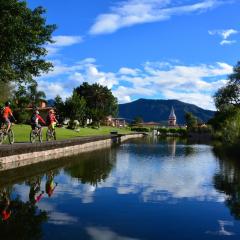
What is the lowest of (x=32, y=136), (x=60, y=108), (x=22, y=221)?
(x=22, y=221)

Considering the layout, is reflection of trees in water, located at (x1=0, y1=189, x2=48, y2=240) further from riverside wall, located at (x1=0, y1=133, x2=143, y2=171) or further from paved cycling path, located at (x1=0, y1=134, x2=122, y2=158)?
paved cycling path, located at (x1=0, y1=134, x2=122, y2=158)

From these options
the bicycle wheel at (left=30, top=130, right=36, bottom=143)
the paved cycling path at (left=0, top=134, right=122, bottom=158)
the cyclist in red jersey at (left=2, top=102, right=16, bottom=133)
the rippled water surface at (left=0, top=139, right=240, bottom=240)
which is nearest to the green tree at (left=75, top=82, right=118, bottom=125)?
the paved cycling path at (left=0, top=134, right=122, bottom=158)

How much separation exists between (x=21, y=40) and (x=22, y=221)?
2801 centimetres

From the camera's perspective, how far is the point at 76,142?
40.4 m

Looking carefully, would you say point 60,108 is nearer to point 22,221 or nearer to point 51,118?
point 51,118

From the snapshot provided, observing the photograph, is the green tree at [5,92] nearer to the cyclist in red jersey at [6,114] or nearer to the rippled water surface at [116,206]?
the cyclist in red jersey at [6,114]

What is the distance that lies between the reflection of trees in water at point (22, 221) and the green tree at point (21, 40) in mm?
23466

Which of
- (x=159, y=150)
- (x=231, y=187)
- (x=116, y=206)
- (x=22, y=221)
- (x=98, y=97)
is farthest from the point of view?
(x=98, y=97)

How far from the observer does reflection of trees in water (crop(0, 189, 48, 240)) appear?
9625 mm

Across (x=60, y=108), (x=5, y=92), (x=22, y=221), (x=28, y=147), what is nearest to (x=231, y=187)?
(x=22, y=221)

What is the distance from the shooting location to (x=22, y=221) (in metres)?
10.9

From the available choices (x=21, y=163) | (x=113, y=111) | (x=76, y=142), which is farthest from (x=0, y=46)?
(x=113, y=111)

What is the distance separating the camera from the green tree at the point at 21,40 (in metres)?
A: 35.0

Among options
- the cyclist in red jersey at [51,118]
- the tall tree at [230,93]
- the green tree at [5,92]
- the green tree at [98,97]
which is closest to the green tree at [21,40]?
the cyclist in red jersey at [51,118]
